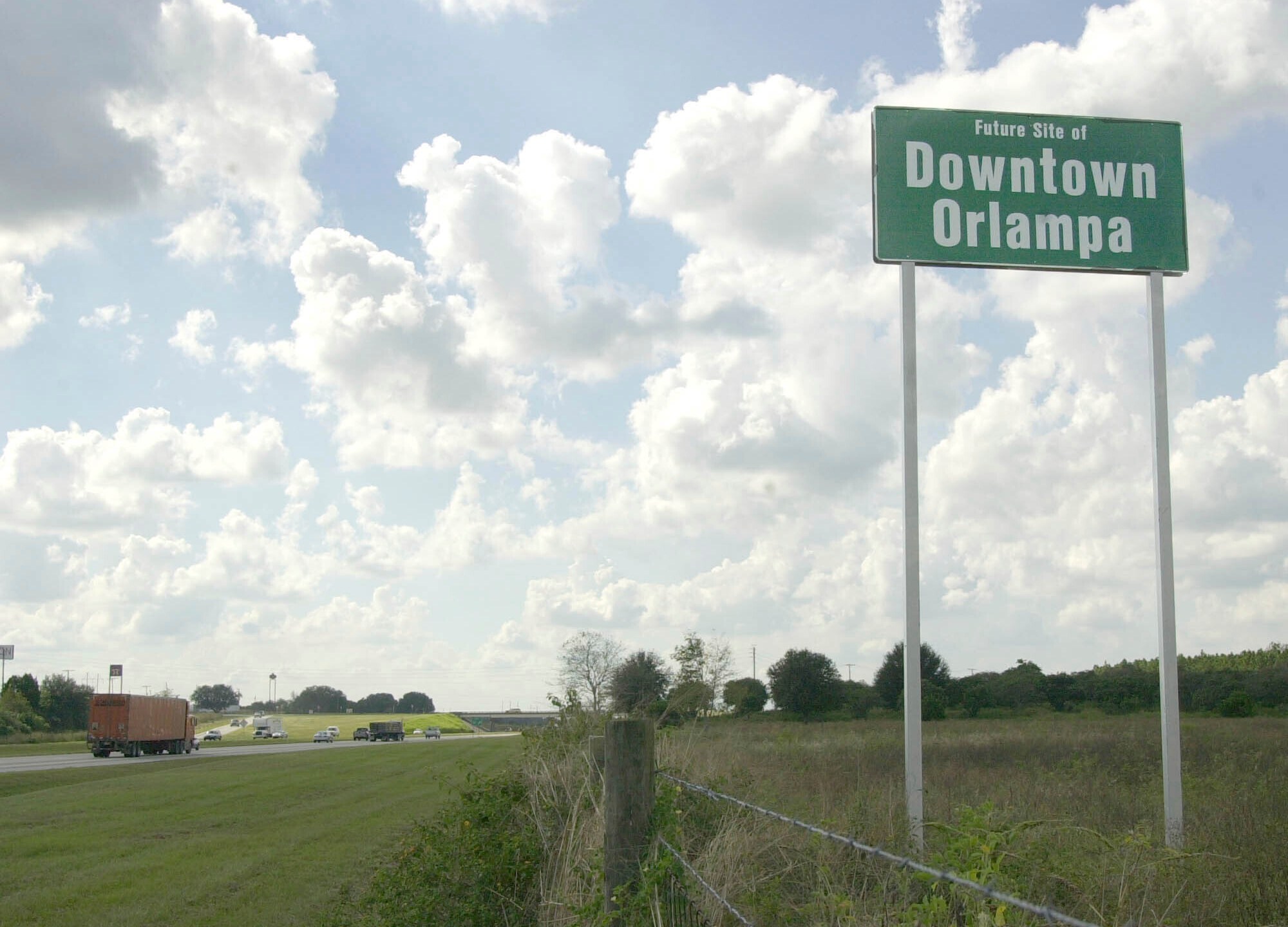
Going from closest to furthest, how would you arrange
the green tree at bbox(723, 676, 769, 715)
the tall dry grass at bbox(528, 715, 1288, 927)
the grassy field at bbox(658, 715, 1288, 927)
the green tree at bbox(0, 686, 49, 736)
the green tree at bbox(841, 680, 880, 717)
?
the tall dry grass at bbox(528, 715, 1288, 927)
the grassy field at bbox(658, 715, 1288, 927)
the green tree at bbox(723, 676, 769, 715)
the green tree at bbox(841, 680, 880, 717)
the green tree at bbox(0, 686, 49, 736)

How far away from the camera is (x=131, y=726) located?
50.0 m

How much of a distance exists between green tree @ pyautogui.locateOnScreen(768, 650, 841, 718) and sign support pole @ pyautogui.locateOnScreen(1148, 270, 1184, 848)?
43318 mm

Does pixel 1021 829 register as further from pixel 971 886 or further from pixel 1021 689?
pixel 1021 689

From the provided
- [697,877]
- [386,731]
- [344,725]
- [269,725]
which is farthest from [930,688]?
[344,725]

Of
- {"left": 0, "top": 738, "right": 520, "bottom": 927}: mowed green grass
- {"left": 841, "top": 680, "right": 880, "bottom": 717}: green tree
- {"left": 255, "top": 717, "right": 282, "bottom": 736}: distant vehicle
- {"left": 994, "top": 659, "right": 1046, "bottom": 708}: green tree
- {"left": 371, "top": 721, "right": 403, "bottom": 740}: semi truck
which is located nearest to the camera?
{"left": 0, "top": 738, "right": 520, "bottom": 927}: mowed green grass

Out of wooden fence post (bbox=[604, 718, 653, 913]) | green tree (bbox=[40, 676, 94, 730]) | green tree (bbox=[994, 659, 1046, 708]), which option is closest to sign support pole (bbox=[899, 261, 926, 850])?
wooden fence post (bbox=[604, 718, 653, 913])

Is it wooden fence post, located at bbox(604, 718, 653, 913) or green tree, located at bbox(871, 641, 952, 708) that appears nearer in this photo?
wooden fence post, located at bbox(604, 718, 653, 913)

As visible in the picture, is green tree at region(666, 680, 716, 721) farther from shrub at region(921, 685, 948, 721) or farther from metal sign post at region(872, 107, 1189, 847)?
shrub at region(921, 685, 948, 721)

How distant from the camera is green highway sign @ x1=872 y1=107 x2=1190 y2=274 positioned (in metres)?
9.05

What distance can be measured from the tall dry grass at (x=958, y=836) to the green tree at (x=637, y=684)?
1.00 meters

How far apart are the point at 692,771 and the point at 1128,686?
3847cm

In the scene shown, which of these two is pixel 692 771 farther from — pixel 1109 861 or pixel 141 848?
pixel 141 848

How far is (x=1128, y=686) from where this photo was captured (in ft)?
136

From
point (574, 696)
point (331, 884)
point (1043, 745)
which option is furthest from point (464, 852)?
point (1043, 745)
